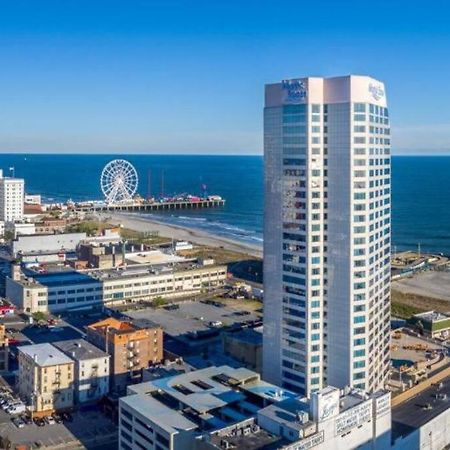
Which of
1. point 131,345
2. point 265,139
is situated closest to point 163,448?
point 131,345

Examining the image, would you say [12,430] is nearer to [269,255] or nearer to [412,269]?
[269,255]

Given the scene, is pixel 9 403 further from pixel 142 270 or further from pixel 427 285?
pixel 427 285

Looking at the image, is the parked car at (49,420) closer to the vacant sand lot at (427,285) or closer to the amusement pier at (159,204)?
the vacant sand lot at (427,285)

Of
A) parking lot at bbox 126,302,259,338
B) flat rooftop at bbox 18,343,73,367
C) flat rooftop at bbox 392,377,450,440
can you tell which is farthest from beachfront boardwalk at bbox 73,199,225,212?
flat rooftop at bbox 392,377,450,440

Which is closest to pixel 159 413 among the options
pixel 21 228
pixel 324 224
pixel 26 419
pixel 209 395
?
pixel 209 395

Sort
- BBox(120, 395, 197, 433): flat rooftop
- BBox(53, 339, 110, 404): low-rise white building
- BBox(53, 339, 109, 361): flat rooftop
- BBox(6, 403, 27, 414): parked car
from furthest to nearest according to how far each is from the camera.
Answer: BBox(53, 339, 109, 361): flat rooftop, BBox(53, 339, 110, 404): low-rise white building, BBox(6, 403, 27, 414): parked car, BBox(120, 395, 197, 433): flat rooftop

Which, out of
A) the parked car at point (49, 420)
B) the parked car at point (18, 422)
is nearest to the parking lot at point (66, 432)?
the parked car at point (18, 422)

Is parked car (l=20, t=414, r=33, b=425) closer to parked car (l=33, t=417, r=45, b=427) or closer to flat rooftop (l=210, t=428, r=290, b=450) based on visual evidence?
parked car (l=33, t=417, r=45, b=427)
